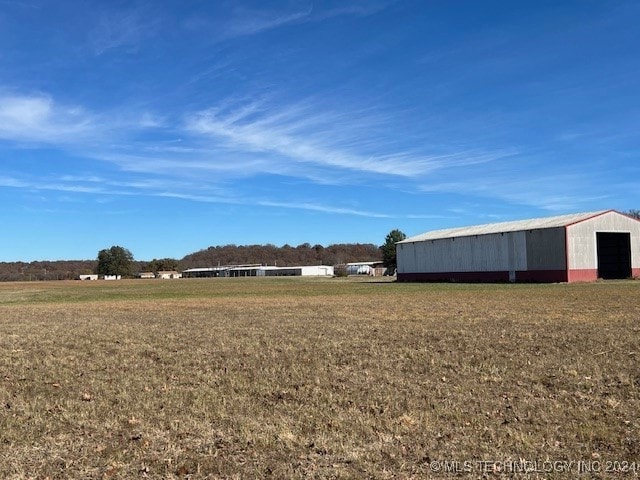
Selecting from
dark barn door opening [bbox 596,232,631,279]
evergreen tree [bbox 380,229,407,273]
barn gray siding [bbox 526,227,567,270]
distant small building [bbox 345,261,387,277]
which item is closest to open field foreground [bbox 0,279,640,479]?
barn gray siding [bbox 526,227,567,270]

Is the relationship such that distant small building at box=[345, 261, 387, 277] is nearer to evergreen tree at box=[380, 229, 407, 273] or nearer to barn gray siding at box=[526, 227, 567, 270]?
evergreen tree at box=[380, 229, 407, 273]

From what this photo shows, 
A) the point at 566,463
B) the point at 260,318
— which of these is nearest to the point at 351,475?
the point at 566,463

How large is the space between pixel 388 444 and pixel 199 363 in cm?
629

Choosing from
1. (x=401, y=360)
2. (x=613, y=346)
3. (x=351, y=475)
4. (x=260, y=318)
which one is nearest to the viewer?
(x=351, y=475)

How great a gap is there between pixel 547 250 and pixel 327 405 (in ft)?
190

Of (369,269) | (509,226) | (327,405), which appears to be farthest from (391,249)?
(327,405)

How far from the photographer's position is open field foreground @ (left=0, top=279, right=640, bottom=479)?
20.5 feet

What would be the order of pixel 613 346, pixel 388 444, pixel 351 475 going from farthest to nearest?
pixel 613 346, pixel 388 444, pixel 351 475

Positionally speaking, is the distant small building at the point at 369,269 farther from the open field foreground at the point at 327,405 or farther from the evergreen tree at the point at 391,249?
the open field foreground at the point at 327,405

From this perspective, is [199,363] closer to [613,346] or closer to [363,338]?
[363,338]

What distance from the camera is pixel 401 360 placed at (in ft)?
38.9

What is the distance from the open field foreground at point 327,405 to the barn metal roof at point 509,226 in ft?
161

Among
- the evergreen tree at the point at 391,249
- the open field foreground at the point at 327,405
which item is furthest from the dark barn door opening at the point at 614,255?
the evergreen tree at the point at 391,249

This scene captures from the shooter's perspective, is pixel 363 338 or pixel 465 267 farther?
pixel 465 267
